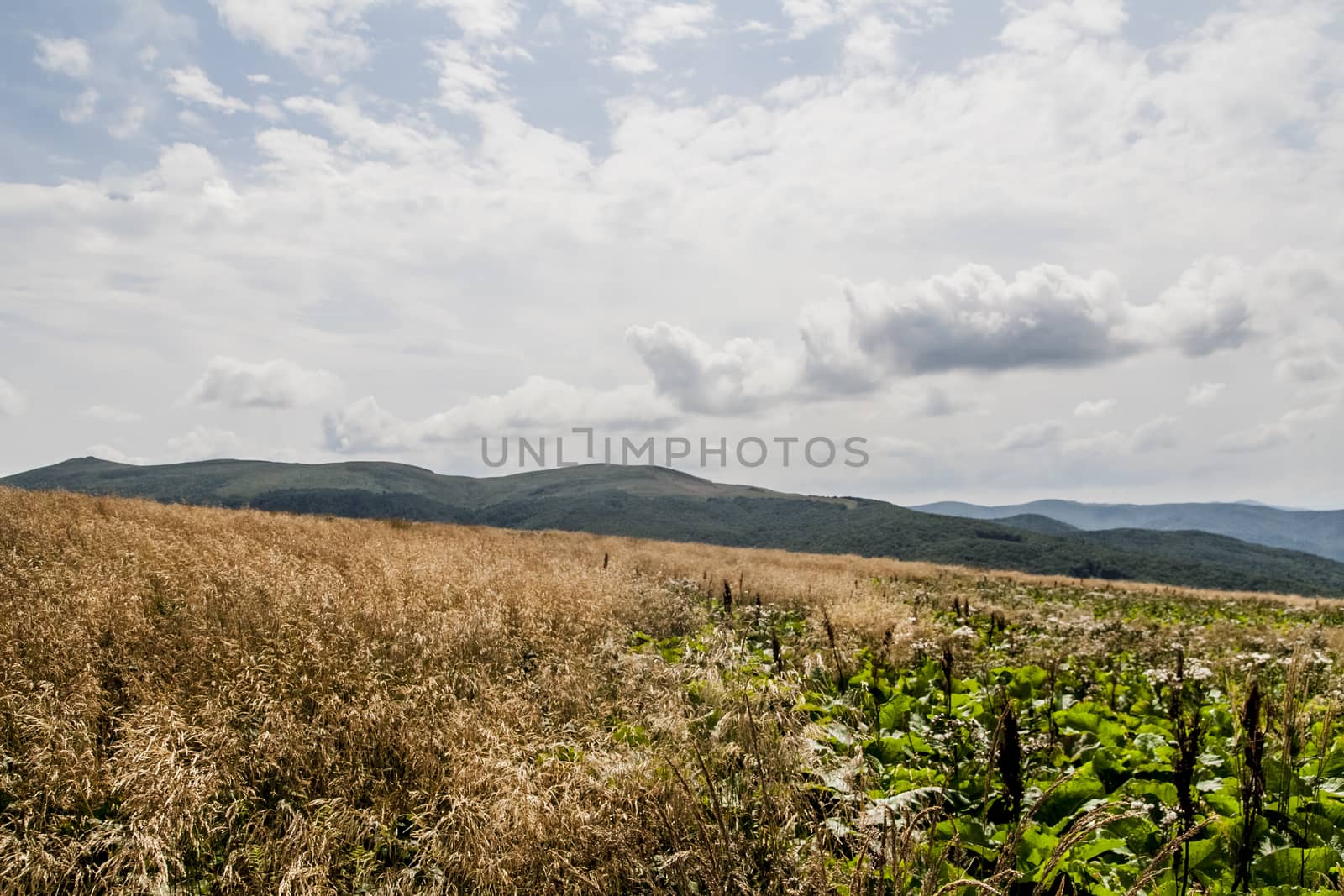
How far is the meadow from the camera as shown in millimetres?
2904

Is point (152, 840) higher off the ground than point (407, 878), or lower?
higher

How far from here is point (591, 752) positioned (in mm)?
3957

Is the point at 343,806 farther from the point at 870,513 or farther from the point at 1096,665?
the point at 870,513

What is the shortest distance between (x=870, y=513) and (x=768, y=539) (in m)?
29.2

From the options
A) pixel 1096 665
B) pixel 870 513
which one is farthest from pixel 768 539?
pixel 1096 665

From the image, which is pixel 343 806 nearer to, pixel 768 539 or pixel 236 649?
pixel 236 649

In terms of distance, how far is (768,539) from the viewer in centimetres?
19850

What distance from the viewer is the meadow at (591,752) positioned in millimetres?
2904

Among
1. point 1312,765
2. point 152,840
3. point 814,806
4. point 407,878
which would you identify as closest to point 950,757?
point 814,806

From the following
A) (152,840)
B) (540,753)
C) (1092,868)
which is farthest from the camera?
(540,753)

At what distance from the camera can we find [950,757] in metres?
4.14

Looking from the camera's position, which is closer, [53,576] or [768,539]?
[53,576]

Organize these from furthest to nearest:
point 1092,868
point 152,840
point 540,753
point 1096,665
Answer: point 1096,665
point 540,753
point 152,840
point 1092,868

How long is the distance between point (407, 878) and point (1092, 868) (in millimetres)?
3141
